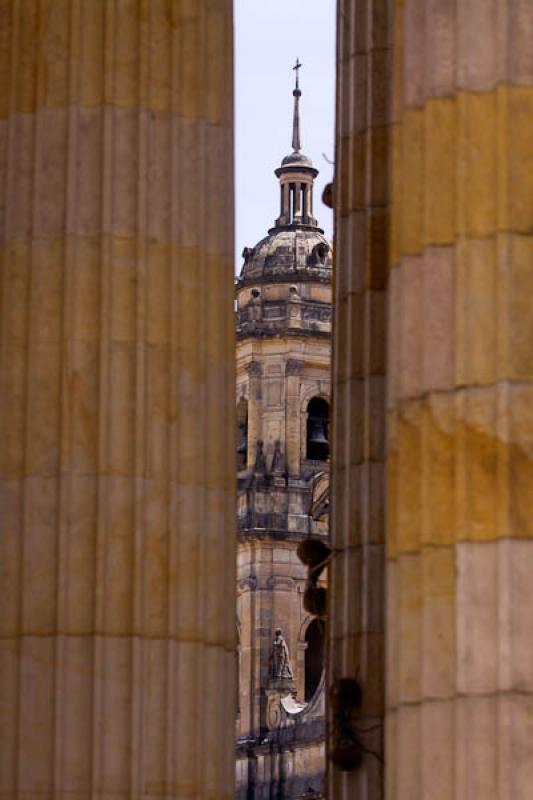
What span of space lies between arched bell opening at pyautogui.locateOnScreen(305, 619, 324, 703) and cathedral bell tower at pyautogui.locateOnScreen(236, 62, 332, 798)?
0.05m

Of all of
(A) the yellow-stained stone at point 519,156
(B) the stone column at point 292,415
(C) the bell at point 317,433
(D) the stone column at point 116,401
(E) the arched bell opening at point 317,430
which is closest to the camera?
(A) the yellow-stained stone at point 519,156

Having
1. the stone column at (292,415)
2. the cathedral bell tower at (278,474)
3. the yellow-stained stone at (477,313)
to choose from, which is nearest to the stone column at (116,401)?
the yellow-stained stone at (477,313)

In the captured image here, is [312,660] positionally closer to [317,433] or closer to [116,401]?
[317,433]

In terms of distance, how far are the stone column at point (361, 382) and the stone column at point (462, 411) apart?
7.17 m

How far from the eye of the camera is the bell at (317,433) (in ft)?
497

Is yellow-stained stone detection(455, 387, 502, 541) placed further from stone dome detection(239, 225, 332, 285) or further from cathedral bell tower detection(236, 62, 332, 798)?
stone dome detection(239, 225, 332, 285)

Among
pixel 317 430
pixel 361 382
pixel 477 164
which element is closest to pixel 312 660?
pixel 317 430

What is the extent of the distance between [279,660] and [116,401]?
12853 centimetres

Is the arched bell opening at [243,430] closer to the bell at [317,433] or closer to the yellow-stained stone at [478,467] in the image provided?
the bell at [317,433]

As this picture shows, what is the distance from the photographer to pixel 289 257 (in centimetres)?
15550

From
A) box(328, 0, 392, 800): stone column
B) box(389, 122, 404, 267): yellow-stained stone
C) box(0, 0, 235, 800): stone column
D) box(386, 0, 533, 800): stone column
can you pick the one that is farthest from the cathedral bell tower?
box(386, 0, 533, 800): stone column

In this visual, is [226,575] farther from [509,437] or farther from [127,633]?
[509,437]

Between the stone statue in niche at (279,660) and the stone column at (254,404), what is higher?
the stone column at (254,404)

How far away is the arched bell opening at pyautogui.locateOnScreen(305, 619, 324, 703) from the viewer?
15325cm
